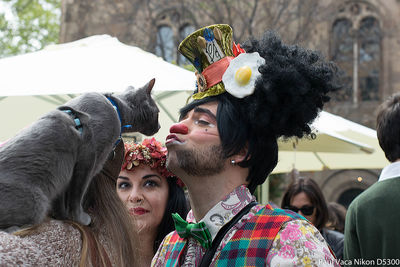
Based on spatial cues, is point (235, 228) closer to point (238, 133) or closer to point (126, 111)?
point (238, 133)

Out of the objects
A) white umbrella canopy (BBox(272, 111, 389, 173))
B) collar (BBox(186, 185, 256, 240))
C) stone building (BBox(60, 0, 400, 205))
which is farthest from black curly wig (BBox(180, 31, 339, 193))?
stone building (BBox(60, 0, 400, 205))

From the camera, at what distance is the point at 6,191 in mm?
1437

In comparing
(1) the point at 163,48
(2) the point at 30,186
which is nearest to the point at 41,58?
(2) the point at 30,186

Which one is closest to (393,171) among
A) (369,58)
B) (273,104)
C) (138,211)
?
(273,104)

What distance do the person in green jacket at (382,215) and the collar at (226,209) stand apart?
1.08m

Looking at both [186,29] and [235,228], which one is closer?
[235,228]

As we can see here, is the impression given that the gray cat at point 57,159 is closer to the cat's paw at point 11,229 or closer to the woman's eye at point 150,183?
the cat's paw at point 11,229

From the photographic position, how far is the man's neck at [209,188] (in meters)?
2.31

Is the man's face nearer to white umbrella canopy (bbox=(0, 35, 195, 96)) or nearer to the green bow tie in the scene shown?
the green bow tie

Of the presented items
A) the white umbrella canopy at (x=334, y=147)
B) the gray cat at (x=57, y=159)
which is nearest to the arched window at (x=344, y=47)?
the white umbrella canopy at (x=334, y=147)

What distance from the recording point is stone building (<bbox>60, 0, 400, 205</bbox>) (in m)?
16.2

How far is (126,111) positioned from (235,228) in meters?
0.63

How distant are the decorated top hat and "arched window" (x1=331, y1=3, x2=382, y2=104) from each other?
16.5 m

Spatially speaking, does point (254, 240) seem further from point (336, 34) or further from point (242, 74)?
point (336, 34)
